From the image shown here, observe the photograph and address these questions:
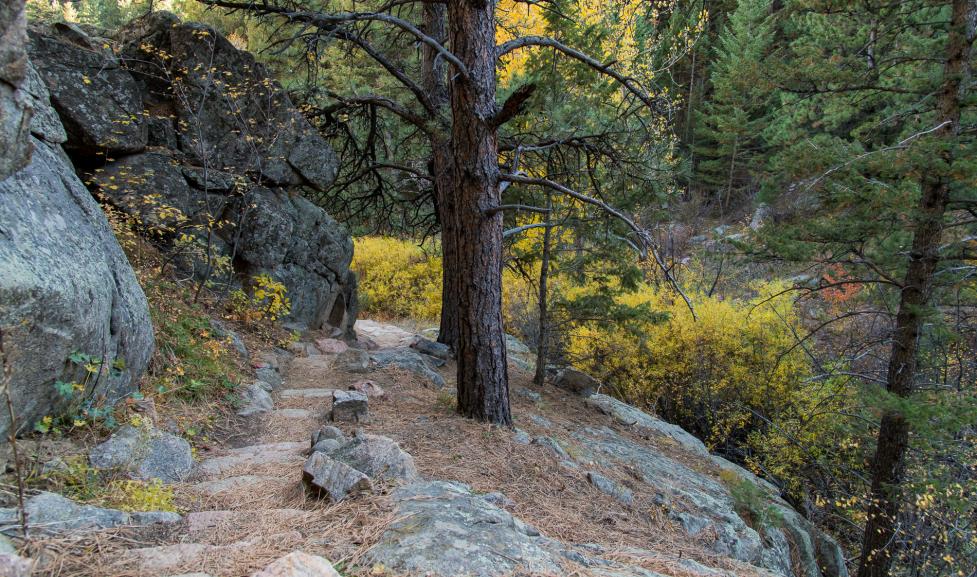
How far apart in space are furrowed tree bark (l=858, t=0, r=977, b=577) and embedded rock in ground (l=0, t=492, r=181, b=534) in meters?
6.08

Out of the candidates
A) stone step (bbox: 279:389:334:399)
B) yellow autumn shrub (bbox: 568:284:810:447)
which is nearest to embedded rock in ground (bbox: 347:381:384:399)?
stone step (bbox: 279:389:334:399)

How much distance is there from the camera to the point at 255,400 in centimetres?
462

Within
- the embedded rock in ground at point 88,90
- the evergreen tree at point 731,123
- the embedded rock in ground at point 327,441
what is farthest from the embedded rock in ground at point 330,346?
the evergreen tree at point 731,123

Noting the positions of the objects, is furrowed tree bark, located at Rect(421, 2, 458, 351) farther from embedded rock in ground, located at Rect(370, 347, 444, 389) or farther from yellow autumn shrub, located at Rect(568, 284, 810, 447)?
yellow autumn shrub, located at Rect(568, 284, 810, 447)

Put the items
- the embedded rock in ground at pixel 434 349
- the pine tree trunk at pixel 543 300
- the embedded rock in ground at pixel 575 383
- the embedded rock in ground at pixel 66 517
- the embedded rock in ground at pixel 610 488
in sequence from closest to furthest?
the embedded rock in ground at pixel 66 517 < the embedded rock in ground at pixel 610 488 < the pine tree trunk at pixel 543 300 < the embedded rock in ground at pixel 434 349 < the embedded rock in ground at pixel 575 383

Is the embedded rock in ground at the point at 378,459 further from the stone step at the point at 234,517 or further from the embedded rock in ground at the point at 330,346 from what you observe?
the embedded rock in ground at the point at 330,346

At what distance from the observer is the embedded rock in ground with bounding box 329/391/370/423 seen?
4316 millimetres

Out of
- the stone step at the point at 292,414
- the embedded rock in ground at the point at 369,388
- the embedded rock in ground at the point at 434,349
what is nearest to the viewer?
the stone step at the point at 292,414

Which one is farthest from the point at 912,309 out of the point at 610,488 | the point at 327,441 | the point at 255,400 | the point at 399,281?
the point at 399,281

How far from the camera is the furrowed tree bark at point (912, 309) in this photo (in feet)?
17.1

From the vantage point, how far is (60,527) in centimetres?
178

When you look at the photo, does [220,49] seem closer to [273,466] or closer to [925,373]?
[273,466]

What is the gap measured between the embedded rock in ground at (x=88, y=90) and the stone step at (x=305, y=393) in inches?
121

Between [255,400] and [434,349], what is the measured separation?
9.28 feet
